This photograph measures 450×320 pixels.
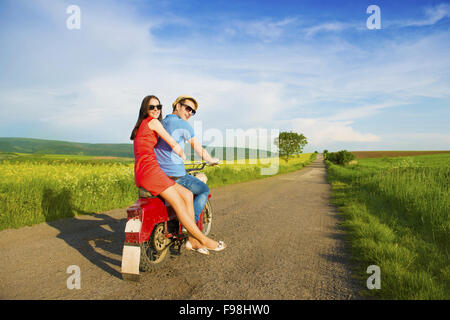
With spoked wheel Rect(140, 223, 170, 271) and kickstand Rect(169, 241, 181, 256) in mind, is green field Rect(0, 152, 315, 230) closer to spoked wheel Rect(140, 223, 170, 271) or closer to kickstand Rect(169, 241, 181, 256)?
kickstand Rect(169, 241, 181, 256)

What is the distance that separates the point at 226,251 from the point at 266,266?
0.82m

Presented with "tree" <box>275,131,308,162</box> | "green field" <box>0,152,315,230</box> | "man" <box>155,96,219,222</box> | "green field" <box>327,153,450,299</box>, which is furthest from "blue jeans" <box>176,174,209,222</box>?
"tree" <box>275,131,308,162</box>

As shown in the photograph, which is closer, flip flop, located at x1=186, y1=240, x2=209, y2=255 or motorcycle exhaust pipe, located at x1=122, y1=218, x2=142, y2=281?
motorcycle exhaust pipe, located at x1=122, y1=218, x2=142, y2=281

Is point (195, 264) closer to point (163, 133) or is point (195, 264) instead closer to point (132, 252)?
point (132, 252)

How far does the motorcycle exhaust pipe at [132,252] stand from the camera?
2998 mm

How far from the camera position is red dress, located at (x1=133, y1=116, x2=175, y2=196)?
3109mm

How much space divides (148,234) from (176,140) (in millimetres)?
1241

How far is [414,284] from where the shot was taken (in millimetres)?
2771

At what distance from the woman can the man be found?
0.64 feet

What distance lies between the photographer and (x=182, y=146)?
3680 mm

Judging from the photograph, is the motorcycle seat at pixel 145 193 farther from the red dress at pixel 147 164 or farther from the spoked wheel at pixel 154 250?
the spoked wheel at pixel 154 250

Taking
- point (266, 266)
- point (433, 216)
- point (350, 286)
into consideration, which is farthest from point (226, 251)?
point (433, 216)
